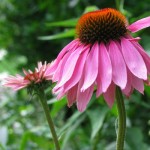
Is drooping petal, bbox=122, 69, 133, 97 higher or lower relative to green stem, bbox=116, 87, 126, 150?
higher

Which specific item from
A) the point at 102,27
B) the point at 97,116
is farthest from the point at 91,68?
the point at 97,116

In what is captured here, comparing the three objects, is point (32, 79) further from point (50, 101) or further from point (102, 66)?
point (50, 101)

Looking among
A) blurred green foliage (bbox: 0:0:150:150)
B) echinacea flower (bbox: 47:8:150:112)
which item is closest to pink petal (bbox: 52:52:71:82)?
echinacea flower (bbox: 47:8:150:112)

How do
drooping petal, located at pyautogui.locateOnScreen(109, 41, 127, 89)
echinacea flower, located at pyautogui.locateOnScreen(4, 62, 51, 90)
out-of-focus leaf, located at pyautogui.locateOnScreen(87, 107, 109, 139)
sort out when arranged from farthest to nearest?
1. out-of-focus leaf, located at pyautogui.locateOnScreen(87, 107, 109, 139)
2. echinacea flower, located at pyautogui.locateOnScreen(4, 62, 51, 90)
3. drooping petal, located at pyautogui.locateOnScreen(109, 41, 127, 89)

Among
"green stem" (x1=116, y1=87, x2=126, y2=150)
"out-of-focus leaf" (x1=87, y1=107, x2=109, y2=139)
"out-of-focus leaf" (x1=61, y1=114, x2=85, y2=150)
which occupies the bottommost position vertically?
"out-of-focus leaf" (x1=61, y1=114, x2=85, y2=150)

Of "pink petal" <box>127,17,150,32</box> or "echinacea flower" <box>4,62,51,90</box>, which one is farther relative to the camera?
"echinacea flower" <box>4,62,51,90</box>

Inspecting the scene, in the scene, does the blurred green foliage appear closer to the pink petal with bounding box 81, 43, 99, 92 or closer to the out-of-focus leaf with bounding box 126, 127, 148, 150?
the out-of-focus leaf with bounding box 126, 127, 148, 150

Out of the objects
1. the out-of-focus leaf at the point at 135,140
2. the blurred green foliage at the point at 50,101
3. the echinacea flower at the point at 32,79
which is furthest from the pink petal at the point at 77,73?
the out-of-focus leaf at the point at 135,140

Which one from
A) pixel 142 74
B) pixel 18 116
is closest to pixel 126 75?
pixel 142 74

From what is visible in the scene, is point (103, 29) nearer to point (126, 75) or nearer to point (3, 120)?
point (126, 75)
